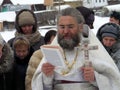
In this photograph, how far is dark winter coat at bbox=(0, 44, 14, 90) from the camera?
3.62 m

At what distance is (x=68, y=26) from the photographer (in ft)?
9.78

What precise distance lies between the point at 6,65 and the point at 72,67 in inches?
33.6

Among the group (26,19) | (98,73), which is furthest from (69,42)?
(26,19)

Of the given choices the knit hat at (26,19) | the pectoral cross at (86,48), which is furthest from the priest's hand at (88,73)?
the knit hat at (26,19)

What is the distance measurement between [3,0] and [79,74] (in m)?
24.4

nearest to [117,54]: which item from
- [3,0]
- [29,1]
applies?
[29,1]

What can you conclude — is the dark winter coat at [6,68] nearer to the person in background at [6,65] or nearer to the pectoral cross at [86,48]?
the person in background at [6,65]

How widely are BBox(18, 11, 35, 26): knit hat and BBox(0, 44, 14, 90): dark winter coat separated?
654 mm

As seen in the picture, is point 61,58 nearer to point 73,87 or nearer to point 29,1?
point 73,87

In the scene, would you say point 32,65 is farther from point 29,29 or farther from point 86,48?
point 86,48

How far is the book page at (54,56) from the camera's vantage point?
2.78 m

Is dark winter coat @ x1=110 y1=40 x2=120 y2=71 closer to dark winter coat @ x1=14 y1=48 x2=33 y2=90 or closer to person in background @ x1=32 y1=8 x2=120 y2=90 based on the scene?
person in background @ x1=32 y1=8 x2=120 y2=90

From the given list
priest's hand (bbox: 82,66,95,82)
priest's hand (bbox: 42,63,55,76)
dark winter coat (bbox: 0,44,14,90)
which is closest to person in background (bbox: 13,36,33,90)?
dark winter coat (bbox: 0,44,14,90)

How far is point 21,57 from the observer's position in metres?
3.87
